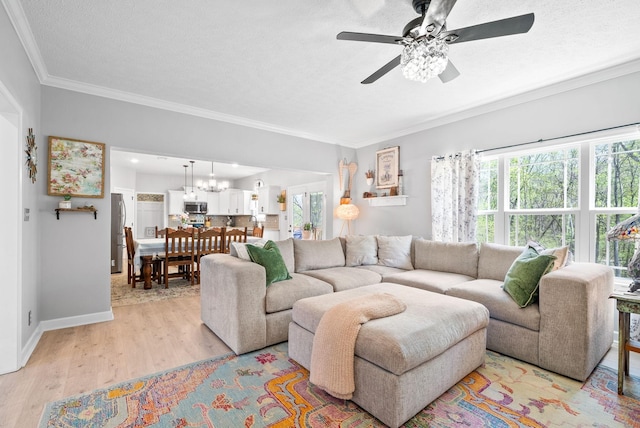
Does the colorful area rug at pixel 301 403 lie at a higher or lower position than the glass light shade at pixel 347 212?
lower

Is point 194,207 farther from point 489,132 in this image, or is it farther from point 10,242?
point 489,132

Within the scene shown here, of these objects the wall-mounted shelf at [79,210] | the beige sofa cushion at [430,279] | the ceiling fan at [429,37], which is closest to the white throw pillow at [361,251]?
the beige sofa cushion at [430,279]

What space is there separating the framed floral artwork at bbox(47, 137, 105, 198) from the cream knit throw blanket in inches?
117

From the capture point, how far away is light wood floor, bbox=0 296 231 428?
1.89 metres

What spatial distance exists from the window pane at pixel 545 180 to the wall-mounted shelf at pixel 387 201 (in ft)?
4.86

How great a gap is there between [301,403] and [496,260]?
8.30ft

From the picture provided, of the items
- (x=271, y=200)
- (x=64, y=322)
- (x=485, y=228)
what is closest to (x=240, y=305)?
(x=64, y=322)

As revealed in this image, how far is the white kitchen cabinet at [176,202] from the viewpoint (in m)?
8.73

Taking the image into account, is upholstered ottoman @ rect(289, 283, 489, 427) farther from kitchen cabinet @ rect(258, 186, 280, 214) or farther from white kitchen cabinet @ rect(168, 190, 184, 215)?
white kitchen cabinet @ rect(168, 190, 184, 215)

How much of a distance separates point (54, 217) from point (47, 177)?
41 cm

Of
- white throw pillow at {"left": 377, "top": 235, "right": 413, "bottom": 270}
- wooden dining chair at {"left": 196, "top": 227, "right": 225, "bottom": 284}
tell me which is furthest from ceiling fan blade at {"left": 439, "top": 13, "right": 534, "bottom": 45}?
wooden dining chair at {"left": 196, "top": 227, "right": 225, "bottom": 284}

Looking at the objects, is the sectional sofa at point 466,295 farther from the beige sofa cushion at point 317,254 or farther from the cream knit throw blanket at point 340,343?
the cream knit throw blanket at point 340,343

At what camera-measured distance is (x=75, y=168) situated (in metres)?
3.09

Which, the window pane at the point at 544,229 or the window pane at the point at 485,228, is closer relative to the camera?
the window pane at the point at 544,229
